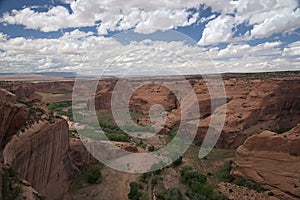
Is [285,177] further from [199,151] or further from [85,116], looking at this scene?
[85,116]

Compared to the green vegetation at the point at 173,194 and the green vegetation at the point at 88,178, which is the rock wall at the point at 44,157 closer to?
the green vegetation at the point at 88,178

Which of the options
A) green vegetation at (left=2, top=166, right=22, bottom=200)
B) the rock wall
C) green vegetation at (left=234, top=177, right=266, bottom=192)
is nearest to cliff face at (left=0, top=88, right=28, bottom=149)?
green vegetation at (left=2, top=166, right=22, bottom=200)

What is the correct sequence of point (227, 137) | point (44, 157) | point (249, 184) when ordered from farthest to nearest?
point (227, 137), point (249, 184), point (44, 157)

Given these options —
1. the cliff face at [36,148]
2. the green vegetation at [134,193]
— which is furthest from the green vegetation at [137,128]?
the green vegetation at [134,193]

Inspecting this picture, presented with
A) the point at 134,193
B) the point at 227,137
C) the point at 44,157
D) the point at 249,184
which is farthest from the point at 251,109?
the point at 44,157

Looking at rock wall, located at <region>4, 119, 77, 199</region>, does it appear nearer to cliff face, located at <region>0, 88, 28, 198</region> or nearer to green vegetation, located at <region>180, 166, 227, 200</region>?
cliff face, located at <region>0, 88, 28, 198</region>

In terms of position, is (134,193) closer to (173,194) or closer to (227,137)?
(173,194)

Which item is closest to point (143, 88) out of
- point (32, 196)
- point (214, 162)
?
point (214, 162)
